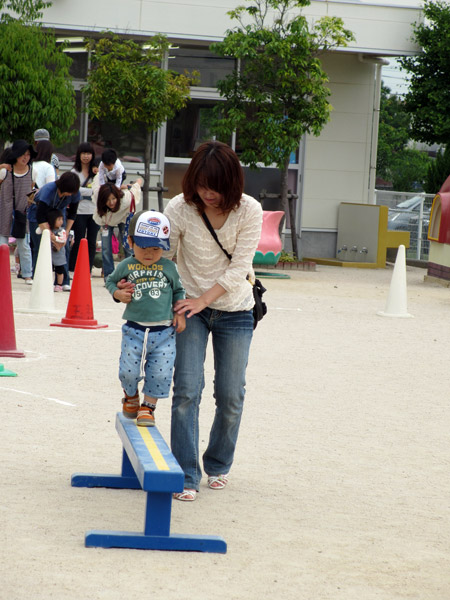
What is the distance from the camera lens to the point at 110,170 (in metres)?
15.0

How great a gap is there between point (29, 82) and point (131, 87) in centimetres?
183

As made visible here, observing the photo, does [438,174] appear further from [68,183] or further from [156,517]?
[156,517]

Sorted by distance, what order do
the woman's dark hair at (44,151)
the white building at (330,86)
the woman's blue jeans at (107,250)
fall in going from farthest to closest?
the white building at (330,86) < the woman's dark hair at (44,151) < the woman's blue jeans at (107,250)

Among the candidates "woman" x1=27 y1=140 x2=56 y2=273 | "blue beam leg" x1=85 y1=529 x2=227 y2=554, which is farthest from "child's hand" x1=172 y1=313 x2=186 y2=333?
"woman" x1=27 y1=140 x2=56 y2=273

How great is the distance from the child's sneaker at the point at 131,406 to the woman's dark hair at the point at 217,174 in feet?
3.22

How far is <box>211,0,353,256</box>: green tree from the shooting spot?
20.2 metres

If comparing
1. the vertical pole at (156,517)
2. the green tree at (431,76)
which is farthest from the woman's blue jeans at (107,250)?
the green tree at (431,76)

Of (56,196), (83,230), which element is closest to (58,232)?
(56,196)

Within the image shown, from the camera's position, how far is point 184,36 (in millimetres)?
21766

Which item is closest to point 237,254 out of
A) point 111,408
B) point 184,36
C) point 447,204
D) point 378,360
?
Answer: point 111,408

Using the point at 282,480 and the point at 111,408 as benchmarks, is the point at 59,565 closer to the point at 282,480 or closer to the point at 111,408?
the point at 282,480

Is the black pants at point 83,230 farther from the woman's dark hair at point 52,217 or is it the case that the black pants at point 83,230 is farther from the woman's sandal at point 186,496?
the woman's sandal at point 186,496

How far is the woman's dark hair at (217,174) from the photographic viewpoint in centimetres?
486

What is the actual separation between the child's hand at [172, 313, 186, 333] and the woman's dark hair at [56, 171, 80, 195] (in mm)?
8252
